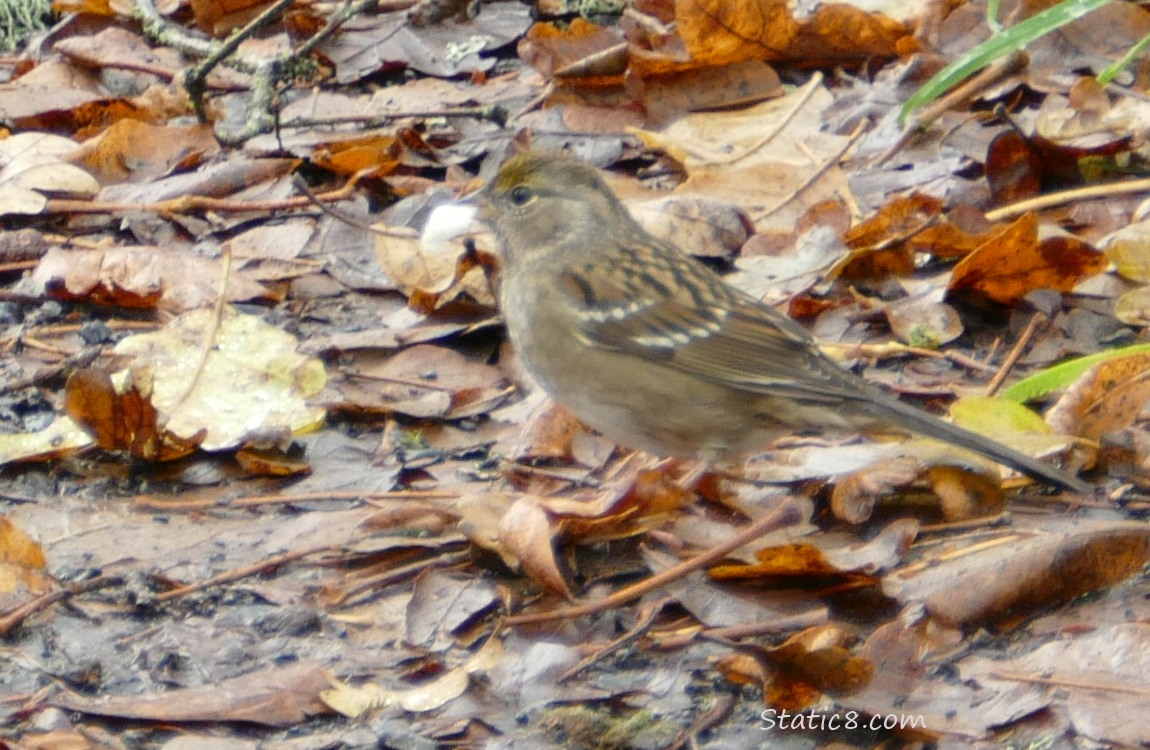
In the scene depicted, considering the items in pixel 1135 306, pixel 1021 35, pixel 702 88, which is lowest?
pixel 1135 306

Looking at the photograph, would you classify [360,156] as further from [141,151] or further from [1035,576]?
[1035,576]

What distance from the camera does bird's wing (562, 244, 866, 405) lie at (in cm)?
349

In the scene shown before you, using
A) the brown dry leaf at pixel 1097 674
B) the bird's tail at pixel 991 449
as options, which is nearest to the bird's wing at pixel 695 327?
the bird's tail at pixel 991 449

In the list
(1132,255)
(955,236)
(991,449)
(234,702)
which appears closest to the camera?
(234,702)

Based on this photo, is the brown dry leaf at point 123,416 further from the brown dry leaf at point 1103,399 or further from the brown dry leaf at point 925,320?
the brown dry leaf at point 1103,399

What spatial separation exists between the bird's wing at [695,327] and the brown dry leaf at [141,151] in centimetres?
181

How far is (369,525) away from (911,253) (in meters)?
1.72

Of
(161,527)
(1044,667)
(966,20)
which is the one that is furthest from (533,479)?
(966,20)

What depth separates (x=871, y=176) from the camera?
4.56 m

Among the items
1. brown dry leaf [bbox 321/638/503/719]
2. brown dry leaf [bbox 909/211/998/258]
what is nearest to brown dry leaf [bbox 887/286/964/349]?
brown dry leaf [bbox 909/211/998/258]

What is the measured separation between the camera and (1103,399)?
10.6 ft

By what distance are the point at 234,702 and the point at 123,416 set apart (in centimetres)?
104

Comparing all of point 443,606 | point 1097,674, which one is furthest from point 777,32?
point 1097,674

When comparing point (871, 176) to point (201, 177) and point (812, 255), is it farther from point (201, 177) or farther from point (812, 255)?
point (201, 177)
